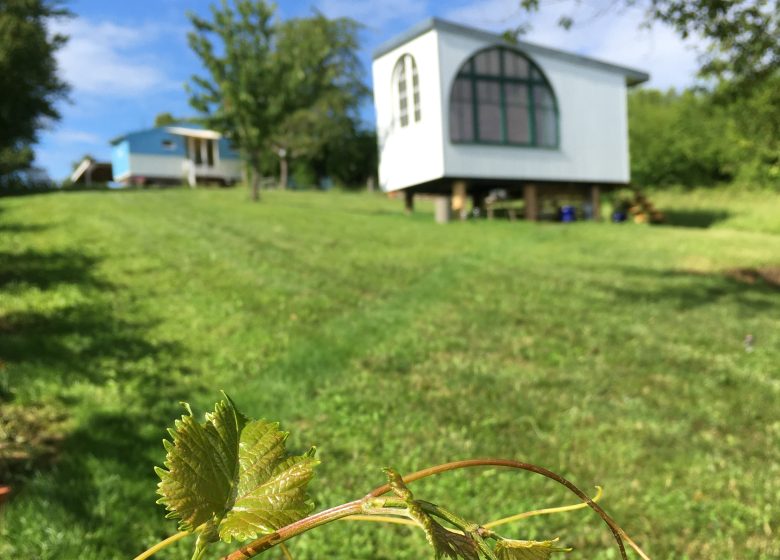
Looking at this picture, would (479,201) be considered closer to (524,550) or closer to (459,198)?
(459,198)

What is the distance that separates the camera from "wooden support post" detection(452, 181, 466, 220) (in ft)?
49.2

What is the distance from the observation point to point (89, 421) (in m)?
3.42

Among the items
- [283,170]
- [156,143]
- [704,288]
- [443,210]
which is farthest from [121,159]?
[704,288]

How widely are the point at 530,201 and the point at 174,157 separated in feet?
79.9

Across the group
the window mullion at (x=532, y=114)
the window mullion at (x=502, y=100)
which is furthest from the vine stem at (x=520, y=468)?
the window mullion at (x=532, y=114)

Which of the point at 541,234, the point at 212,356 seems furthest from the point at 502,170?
the point at 212,356

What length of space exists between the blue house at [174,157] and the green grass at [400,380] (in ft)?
83.4

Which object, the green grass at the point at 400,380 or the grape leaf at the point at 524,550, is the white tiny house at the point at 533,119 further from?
the grape leaf at the point at 524,550

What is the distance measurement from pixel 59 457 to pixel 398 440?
1.83m

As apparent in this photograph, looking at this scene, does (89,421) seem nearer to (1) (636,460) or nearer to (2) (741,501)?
(1) (636,460)

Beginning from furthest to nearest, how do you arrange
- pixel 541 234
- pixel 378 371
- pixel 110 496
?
pixel 541 234
pixel 378 371
pixel 110 496

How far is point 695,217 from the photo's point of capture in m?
20.6

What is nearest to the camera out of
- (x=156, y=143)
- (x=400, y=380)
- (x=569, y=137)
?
(x=400, y=380)

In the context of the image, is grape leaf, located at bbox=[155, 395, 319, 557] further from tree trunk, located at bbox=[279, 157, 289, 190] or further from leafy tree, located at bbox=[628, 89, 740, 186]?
tree trunk, located at bbox=[279, 157, 289, 190]
